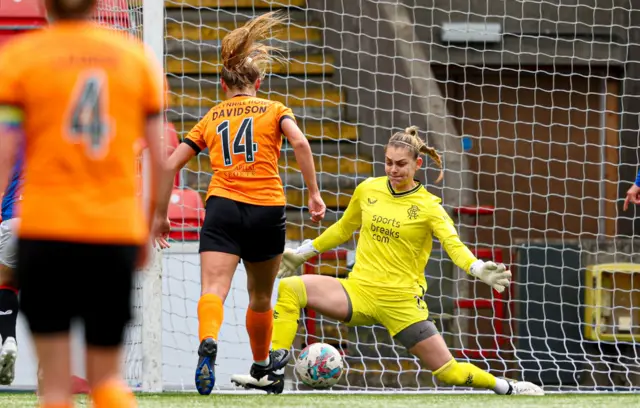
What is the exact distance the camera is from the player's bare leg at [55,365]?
258cm

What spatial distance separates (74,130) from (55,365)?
1.68ft

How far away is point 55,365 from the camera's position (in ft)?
8.53

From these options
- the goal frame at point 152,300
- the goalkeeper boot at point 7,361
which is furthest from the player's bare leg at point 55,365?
the goal frame at point 152,300

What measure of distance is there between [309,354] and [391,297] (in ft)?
1.58

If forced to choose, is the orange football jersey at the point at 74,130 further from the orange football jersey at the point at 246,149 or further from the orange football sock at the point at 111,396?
the orange football jersey at the point at 246,149

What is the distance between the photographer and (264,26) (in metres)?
5.29

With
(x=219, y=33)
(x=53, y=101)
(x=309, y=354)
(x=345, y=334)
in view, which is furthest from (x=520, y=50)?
(x=53, y=101)

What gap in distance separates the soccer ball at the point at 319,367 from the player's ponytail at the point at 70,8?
3.05 meters

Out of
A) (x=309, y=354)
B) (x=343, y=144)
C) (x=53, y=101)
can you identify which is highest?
(x=343, y=144)

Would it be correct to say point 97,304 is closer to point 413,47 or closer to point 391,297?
point 391,297

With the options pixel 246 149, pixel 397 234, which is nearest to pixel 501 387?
pixel 397 234

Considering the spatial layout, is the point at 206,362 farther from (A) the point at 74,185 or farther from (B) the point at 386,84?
(B) the point at 386,84

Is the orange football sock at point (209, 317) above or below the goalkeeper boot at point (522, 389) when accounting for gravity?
above

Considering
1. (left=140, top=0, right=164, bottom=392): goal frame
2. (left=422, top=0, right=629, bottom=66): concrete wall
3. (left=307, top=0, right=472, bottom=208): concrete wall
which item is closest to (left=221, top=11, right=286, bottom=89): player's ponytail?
(left=140, top=0, right=164, bottom=392): goal frame
